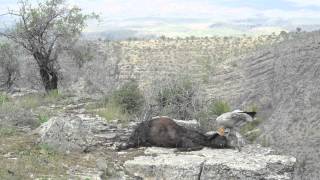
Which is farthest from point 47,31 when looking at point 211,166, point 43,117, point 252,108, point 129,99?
point 211,166

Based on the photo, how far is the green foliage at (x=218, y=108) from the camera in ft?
42.1

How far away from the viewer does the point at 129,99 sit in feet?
44.0

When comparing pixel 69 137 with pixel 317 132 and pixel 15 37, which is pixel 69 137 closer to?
pixel 317 132

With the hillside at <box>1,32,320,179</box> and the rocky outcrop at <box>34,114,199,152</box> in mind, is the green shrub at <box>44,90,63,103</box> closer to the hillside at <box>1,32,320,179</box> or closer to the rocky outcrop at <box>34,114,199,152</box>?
the hillside at <box>1,32,320,179</box>

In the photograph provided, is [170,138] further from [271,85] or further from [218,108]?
[271,85]

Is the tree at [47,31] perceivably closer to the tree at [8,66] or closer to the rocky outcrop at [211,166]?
the tree at [8,66]

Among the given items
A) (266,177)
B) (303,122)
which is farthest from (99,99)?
(266,177)

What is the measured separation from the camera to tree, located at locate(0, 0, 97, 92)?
642 inches

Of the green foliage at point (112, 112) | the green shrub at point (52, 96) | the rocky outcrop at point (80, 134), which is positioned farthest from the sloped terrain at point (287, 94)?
the green shrub at point (52, 96)

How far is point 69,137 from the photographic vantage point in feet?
32.7

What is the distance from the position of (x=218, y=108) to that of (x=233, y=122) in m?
1.61

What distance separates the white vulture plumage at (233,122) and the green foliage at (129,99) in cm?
244

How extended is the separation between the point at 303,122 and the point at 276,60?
14.9 feet

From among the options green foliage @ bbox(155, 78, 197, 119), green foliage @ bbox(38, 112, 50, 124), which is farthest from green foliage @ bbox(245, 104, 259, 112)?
green foliage @ bbox(38, 112, 50, 124)
